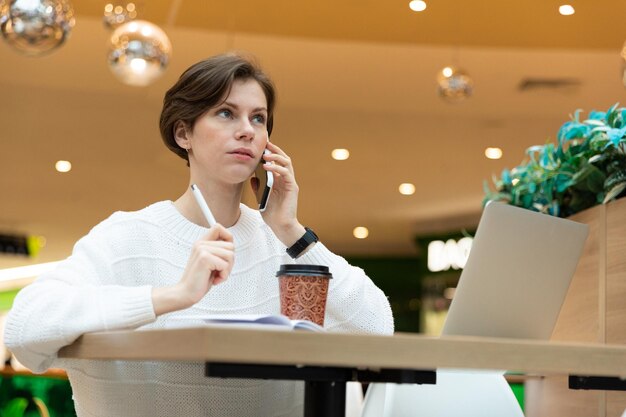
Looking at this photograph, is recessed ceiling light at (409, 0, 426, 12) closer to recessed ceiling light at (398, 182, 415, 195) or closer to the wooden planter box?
the wooden planter box

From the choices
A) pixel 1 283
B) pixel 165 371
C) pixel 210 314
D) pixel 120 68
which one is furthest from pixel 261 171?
pixel 1 283

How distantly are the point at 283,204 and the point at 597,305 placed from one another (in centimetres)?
98

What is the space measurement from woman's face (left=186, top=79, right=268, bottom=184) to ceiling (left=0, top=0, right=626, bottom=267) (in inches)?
217

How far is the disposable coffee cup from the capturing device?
1746mm

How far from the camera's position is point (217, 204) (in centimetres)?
230

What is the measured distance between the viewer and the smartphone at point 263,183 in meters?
2.20

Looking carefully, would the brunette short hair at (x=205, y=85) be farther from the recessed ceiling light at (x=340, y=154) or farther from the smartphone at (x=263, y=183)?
the recessed ceiling light at (x=340, y=154)

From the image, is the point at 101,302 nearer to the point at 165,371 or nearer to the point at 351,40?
the point at 165,371

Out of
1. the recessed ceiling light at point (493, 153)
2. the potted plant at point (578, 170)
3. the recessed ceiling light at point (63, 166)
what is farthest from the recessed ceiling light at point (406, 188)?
the potted plant at point (578, 170)

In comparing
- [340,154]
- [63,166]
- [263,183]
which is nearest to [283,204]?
[263,183]

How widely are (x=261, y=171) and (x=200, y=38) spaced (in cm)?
669

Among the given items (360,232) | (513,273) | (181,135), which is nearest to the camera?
(513,273)

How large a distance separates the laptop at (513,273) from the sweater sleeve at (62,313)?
1.94 ft

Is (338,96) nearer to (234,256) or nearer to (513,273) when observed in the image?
(234,256)
